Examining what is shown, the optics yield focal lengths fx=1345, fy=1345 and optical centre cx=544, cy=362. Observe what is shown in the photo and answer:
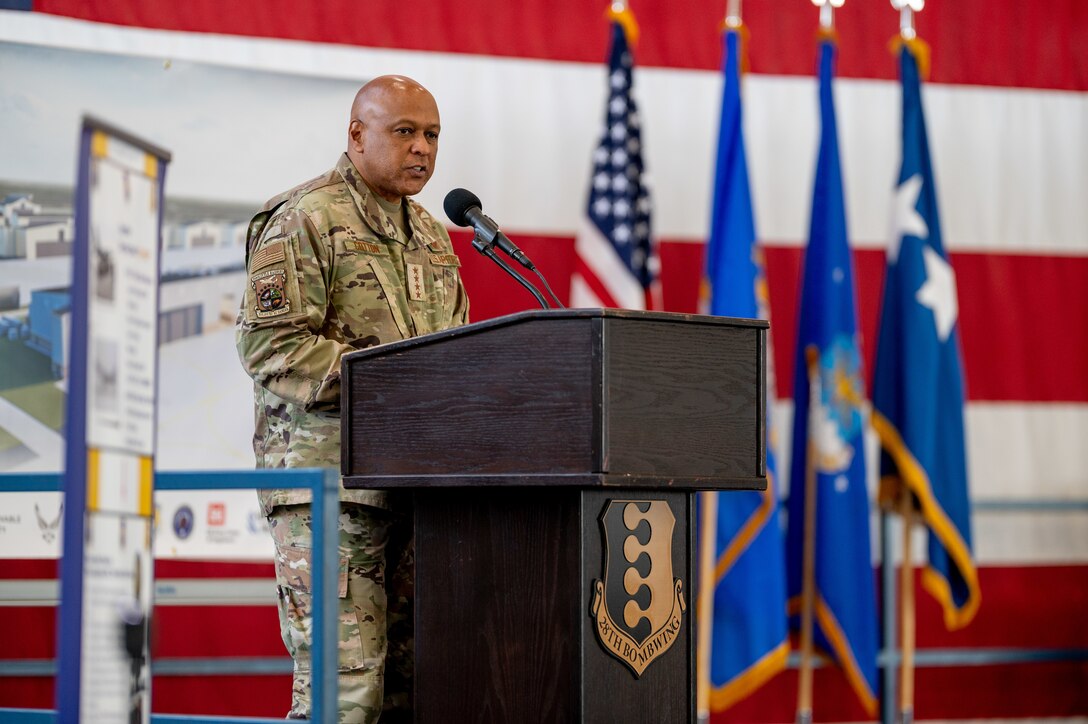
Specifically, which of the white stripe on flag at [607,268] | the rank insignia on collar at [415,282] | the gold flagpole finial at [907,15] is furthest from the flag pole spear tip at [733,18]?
the rank insignia on collar at [415,282]

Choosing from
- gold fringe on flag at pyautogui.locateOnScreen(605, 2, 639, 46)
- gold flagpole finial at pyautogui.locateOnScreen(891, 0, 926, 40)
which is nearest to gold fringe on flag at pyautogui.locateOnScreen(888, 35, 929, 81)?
gold flagpole finial at pyautogui.locateOnScreen(891, 0, 926, 40)

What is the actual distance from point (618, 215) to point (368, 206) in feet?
4.83

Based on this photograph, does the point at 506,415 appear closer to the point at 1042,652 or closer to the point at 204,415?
the point at 204,415

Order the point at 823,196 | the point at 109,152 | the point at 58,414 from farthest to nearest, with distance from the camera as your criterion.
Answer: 1. the point at 823,196
2. the point at 58,414
3. the point at 109,152

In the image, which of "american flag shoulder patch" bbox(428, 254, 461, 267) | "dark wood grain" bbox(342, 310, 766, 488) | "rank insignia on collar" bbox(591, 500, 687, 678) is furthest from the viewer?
"american flag shoulder patch" bbox(428, 254, 461, 267)

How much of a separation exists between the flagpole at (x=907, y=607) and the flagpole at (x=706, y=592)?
1.92 ft

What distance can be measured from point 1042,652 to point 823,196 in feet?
5.72

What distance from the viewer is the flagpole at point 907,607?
403 centimetres

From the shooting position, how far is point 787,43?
4.39 metres

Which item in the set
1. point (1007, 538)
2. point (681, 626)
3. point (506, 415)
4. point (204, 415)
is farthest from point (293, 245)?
point (1007, 538)

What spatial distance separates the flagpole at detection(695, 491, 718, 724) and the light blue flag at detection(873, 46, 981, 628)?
0.57 metres

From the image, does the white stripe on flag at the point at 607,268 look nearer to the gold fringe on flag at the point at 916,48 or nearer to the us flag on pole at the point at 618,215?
the us flag on pole at the point at 618,215

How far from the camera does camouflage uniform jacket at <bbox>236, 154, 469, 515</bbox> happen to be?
2291 millimetres

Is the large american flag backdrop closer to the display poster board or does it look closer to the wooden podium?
the wooden podium
